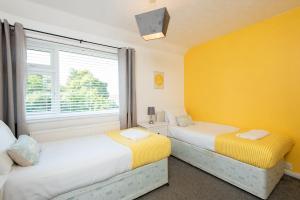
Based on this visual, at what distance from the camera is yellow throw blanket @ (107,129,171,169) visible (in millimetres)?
1818

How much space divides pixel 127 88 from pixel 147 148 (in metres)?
1.42

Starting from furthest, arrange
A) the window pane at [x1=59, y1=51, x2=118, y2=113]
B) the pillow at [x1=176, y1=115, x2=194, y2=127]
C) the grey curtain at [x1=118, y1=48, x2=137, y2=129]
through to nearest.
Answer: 1. the pillow at [x1=176, y1=115, x2=194, y2=127]
2. the grey curtain at [x1=118, y1=48, x2=137, y2=129]
3. the window pane at [x1=59, y1=51, x2=118, y2=113]

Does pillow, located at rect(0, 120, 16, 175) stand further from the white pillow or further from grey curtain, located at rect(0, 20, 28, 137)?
the white pillow

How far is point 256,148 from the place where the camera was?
1.87 meters

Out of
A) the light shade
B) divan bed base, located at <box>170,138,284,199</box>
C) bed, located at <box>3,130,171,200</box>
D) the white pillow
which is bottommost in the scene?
divan bed base, located at <box>170,138,284,199</box>

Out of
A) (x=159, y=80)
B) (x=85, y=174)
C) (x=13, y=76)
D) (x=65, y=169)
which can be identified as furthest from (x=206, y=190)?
(x=13, y=76)

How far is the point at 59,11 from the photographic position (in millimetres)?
2217

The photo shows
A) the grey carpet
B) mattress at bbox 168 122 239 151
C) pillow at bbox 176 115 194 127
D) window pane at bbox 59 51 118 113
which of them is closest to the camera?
the grey carpet

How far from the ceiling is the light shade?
1.53 feet

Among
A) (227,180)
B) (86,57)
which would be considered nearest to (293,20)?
(227,180)

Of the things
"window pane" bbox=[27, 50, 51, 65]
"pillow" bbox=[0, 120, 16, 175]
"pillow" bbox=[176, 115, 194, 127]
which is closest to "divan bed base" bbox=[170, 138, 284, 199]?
"pillow" bbox=[176, 115, 194, 127]

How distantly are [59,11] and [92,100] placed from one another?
1.45m

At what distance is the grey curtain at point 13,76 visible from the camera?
1917mm

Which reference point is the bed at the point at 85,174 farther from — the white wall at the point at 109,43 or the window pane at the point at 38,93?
the window pane at the point at 38,93
